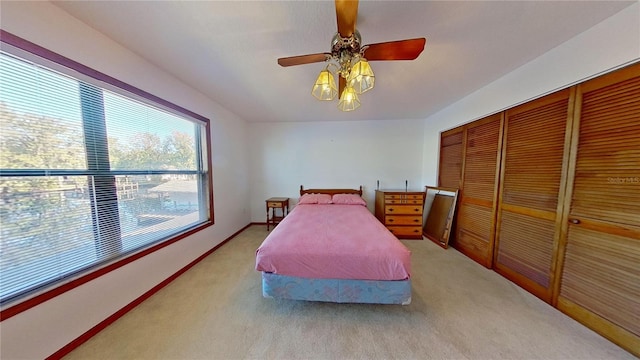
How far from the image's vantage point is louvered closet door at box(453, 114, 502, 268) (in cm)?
252

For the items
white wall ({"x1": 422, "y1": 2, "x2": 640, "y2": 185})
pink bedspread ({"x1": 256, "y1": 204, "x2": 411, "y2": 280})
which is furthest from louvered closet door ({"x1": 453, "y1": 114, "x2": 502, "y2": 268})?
pink bedspread ({"x1": 256, "y1": 204, "x2": 411, "y2": 280})

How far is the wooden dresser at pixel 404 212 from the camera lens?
359 centimetres

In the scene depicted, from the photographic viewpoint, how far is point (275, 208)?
4406 mm

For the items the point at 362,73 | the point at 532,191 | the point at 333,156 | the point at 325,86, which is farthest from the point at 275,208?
the point at 532,191

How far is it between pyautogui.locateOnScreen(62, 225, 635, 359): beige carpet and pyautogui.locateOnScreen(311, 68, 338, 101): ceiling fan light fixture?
1993 millimetres

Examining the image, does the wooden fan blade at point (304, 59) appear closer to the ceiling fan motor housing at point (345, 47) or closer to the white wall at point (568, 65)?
the ceiling fan motor housing at point (345, 47)

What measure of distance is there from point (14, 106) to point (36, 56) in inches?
14.5

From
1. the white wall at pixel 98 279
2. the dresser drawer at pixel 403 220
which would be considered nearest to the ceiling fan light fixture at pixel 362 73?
the white wall at pixel 98 279

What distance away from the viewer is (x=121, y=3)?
1.29 meters

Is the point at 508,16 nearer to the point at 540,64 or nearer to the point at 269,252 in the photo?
the point at 540,64

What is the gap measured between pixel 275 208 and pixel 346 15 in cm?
383

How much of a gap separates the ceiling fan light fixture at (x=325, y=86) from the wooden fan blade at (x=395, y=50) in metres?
0.32

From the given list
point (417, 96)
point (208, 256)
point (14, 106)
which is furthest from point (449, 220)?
point (14, 106)

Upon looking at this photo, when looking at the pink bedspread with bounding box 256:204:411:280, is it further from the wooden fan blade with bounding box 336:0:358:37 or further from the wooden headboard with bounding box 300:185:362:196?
the wooden headboard with bounding box 300:185:362:196
